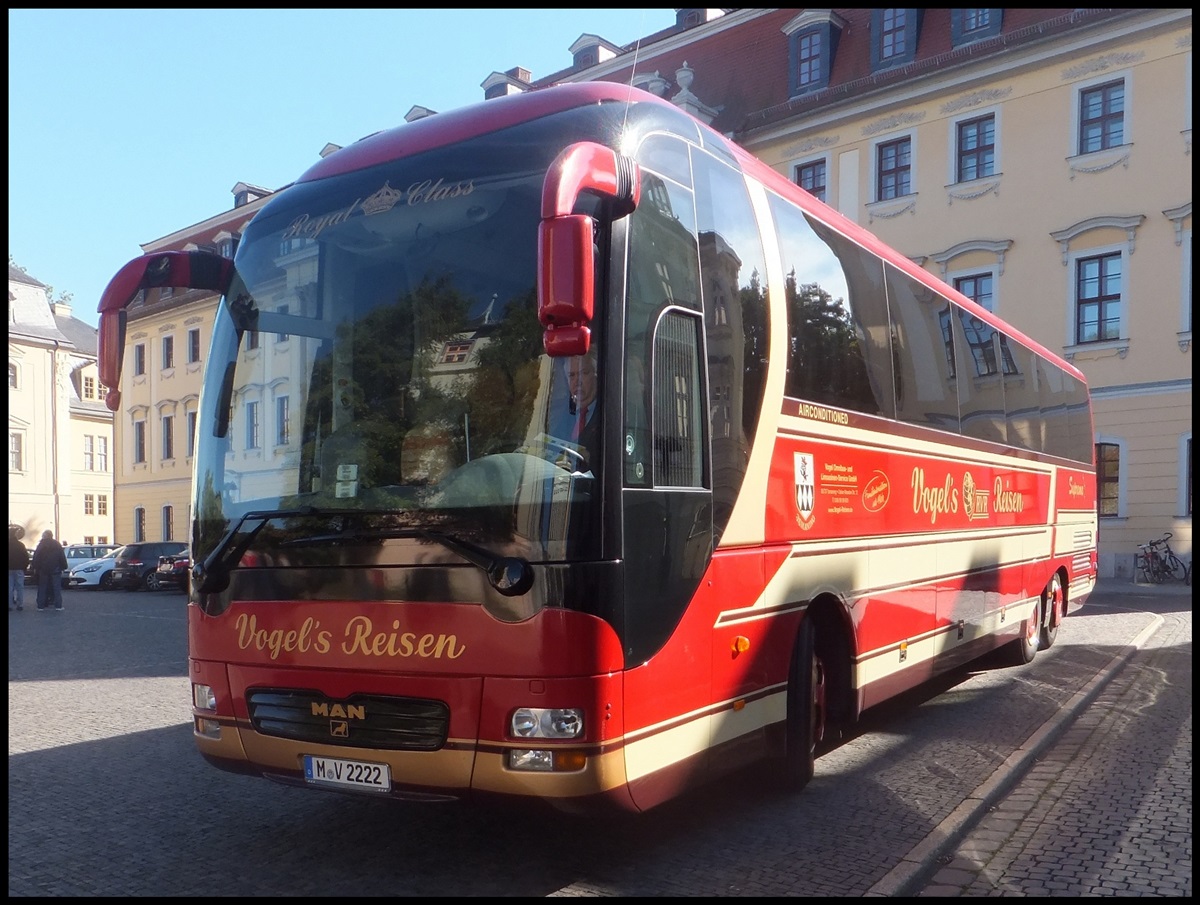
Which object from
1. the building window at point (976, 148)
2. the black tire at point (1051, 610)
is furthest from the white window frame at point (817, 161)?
the black tire at point (1051, 610)

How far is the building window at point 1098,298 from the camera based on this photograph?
1112 inches

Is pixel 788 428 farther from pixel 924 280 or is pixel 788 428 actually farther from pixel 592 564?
pixel 924 280

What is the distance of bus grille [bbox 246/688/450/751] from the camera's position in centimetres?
501

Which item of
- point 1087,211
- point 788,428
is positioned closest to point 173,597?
point 1087,211

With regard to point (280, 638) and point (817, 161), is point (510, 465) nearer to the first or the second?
point (280, 638)

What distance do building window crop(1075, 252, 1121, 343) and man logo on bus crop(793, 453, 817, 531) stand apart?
24.1 m

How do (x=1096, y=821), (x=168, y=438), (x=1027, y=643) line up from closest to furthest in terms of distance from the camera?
1. (x=1096, y=821)
2. (x=1027, y=643)
3. (x=168, y=438)

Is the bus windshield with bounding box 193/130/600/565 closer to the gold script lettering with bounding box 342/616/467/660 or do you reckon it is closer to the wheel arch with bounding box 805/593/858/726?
the gold script lettering with bounding box 342/616/467/660

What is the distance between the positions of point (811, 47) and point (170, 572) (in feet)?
75.0

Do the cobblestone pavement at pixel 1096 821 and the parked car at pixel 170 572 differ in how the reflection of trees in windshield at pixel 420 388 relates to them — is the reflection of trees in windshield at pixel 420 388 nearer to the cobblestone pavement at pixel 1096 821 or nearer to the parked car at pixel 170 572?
the cobblestone pavement at pixel 1096 821

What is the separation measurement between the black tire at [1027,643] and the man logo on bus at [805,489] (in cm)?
570

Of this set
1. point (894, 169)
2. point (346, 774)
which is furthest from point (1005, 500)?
point (894, 169)

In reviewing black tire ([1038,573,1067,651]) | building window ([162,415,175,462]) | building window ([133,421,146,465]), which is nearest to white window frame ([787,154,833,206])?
black tire ([1038,573,1067,651])

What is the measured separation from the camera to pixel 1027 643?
38.8 ft
